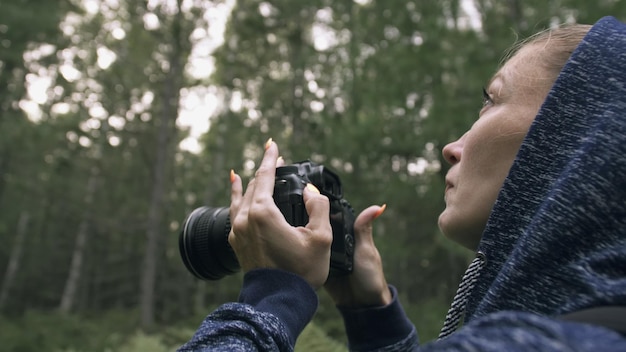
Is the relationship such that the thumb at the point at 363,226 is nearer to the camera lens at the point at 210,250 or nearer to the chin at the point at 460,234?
the camera lens at the point at 210,250

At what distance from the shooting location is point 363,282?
1.64m

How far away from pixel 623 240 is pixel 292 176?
2.79 ft

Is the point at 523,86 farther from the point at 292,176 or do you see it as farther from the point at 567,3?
the point at 567,3

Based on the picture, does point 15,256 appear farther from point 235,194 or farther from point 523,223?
point 523,223

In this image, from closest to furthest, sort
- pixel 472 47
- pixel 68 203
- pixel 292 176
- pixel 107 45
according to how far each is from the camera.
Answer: pixel 292 176 < pixel 472 47 < pixel 107 45 < pixel 68 203

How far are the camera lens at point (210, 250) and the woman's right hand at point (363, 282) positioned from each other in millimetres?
322

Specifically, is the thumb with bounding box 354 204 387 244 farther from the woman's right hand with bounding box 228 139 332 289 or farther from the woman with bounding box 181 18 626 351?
the woman's right hand with bounding box 228 139 332 289

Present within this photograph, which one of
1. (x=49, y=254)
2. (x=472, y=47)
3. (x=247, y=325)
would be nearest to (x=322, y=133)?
(x=472, y=47)

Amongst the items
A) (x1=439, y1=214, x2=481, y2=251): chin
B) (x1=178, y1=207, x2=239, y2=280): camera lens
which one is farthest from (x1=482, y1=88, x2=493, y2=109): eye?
(x1=178, y1=207, x2=239, y2=280): camera lens

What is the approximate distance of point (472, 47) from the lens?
507 centimetres

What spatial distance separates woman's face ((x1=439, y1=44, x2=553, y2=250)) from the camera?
3.55 feet

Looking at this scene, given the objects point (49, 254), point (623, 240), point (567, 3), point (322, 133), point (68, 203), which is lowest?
point (49, 254)

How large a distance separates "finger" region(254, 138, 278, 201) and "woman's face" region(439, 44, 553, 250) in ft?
1.26

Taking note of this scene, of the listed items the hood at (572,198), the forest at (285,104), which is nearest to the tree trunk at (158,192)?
the forest at (285,104)
